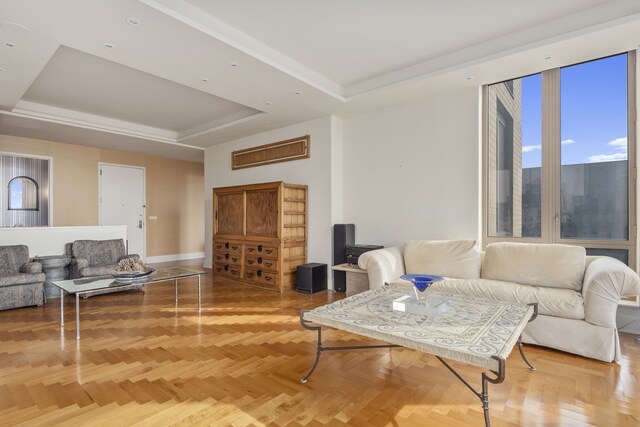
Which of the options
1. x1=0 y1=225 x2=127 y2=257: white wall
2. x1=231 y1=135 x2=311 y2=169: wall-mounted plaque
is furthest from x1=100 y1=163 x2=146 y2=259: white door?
x1=231 y1=135 x2=311 y2=169: wall-mounted plaque

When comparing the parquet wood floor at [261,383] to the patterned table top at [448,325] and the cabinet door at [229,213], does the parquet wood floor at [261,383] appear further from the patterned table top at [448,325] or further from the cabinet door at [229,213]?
the cabinet door at [229,213]

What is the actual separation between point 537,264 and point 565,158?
Answer: 127 centimetres

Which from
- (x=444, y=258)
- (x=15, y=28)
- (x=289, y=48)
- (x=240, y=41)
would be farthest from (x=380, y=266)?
(x=15, y=28)

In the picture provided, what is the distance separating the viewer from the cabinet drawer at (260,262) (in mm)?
4991

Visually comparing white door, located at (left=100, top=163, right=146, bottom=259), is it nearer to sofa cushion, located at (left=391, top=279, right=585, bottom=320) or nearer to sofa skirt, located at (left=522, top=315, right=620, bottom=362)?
sofa cushion, located at (left=391, top=279, right=585, bottom=320)

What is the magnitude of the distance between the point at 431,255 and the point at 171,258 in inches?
262

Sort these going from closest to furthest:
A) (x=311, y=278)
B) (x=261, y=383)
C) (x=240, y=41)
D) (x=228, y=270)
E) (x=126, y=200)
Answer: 1. (x=261, y=383)
2. (x=240, y=41)
3. (x=311, y=278)
4. (x=228, y=270)
5. (x=126, y=200)

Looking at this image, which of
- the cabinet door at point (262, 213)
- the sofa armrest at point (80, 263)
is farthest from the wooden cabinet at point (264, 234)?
the sofa armrest at point (80, 263)

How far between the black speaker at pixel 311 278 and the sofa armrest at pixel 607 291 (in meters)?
3.03

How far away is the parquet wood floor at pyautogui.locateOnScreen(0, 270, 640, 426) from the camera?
1.82 meters

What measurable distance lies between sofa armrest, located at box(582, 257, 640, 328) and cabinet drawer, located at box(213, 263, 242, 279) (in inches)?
174

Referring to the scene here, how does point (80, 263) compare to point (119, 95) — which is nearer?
point (80, 263)

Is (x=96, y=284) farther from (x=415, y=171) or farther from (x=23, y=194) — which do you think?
(x=23, y=194)

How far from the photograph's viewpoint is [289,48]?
347cm
